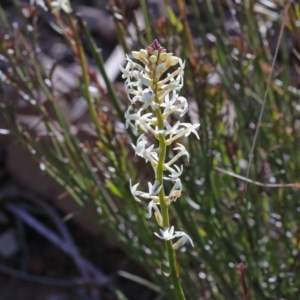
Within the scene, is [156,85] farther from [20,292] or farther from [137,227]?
[20,292]

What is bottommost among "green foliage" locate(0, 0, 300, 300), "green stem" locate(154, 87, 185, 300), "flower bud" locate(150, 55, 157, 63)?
"green foliage" locate(0, 0, 300, 300)

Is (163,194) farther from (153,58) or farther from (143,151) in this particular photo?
(153,58)

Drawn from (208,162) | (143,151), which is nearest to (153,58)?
(143,151)

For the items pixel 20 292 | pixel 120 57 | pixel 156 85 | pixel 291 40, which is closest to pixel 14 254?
pixel 20 292

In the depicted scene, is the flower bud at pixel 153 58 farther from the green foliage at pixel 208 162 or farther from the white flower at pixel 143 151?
the green foliage at pixel 208 162

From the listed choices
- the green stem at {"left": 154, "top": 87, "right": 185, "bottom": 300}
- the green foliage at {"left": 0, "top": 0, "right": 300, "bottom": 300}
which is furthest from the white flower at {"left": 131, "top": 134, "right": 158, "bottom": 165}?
the green foliage at {"left": 0, "top": 0, "right": 300, "bottom": 300}

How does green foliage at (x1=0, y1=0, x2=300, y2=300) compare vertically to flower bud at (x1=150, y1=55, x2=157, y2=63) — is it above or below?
below

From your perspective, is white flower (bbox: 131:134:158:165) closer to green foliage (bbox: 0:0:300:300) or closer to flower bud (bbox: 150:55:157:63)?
flower bud (bbox: 150:55:157:63)

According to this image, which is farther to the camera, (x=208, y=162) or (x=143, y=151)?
(x=208, y=162)
